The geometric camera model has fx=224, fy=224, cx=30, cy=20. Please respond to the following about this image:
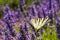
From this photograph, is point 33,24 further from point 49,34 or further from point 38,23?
point 49,34

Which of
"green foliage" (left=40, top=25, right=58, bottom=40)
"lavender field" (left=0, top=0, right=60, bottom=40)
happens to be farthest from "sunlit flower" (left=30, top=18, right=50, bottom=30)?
"green foliage" (left=40, top=25, right=58, bottom=40)

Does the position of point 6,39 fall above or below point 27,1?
below

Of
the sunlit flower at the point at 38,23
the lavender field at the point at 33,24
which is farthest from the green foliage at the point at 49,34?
the sunlit flower at the point at 38,23

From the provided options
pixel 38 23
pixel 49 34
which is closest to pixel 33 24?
pixel 38 23

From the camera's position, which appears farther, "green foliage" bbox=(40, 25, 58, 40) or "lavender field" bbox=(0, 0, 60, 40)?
"green foliage" bbox=(40, 25, 58, 40)

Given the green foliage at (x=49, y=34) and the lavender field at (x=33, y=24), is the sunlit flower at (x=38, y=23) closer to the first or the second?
the lavender field at (x=33, y=24)

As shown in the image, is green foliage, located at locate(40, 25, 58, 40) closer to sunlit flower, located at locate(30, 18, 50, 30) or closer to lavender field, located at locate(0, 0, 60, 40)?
lavender field, located at locate(0, 0, 60, 40)

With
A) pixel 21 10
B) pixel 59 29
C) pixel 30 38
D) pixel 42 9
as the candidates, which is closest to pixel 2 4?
pixel 21 10

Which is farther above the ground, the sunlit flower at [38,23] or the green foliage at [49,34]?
the sunlit flower at [38,23]

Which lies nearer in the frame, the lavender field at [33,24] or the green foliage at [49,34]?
the lavender field at [33,24]

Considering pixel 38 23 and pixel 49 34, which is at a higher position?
pixel 38 23

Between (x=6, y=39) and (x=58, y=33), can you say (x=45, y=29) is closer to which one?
(x=58, y=33)
